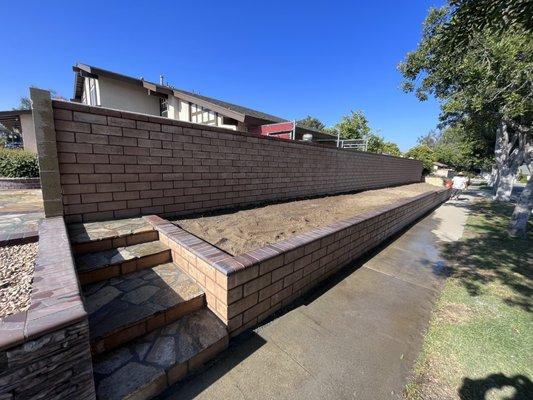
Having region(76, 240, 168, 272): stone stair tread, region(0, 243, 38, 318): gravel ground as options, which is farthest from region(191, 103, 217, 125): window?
region(0, 243, 38, 318): gravel ground

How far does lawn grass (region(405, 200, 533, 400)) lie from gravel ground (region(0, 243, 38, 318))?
9.56 feet

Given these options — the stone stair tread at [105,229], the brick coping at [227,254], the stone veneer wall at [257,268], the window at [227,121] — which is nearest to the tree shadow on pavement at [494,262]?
the stone veneer wall at [257,268]

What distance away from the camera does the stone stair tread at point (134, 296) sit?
1.93 meters

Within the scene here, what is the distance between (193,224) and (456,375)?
3.34 metres

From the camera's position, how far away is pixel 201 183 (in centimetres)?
422

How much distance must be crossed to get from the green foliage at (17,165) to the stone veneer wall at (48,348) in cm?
961

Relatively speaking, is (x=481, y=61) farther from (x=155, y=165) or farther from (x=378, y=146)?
(x=378, y=146)

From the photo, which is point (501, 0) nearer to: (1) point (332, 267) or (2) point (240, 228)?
(1) point (332, 267)

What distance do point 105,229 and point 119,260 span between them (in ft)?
2.08

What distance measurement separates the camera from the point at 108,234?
9.09 feet

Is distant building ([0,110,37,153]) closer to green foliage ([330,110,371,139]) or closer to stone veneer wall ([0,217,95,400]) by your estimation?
stone veneer wall ([0,217,95,400])

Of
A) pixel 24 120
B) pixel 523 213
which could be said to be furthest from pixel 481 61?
pixel 24 120

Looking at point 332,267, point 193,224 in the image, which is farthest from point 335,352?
point 193,224

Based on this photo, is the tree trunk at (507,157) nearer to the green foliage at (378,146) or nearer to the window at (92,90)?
the green foliage at (378,146)
